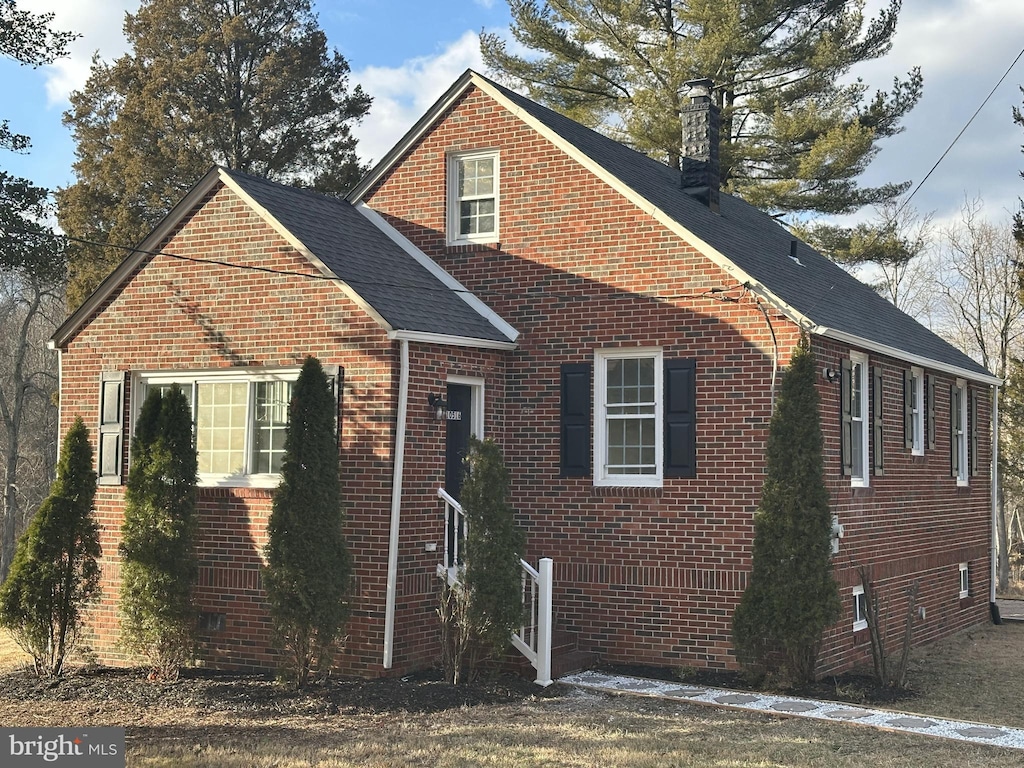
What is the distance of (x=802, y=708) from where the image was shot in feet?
36.3

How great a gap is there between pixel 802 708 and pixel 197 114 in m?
23.6

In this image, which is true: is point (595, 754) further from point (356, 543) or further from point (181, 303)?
point (181, 303)

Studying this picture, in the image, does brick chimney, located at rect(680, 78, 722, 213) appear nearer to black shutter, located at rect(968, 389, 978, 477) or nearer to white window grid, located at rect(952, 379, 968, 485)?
white window grid, located at rect(952, 379, 968, 485)

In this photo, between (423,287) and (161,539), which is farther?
(423,287)

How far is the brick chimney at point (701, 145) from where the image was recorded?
57.0ft

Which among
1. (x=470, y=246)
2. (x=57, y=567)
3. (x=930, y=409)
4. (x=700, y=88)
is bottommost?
(x=57, y=567)

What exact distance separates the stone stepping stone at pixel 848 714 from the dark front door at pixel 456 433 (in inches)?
187

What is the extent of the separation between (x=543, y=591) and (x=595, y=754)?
345 cm

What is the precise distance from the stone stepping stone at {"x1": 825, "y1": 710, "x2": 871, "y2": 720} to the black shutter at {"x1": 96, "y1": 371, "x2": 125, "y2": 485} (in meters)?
8.33

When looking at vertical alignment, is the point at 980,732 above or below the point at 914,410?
below

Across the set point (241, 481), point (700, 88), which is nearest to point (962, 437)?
point (700, 88)

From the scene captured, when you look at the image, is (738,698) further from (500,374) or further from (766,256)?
(766,256)

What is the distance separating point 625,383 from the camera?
1378cm

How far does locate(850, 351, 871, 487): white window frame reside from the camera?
14195mm
